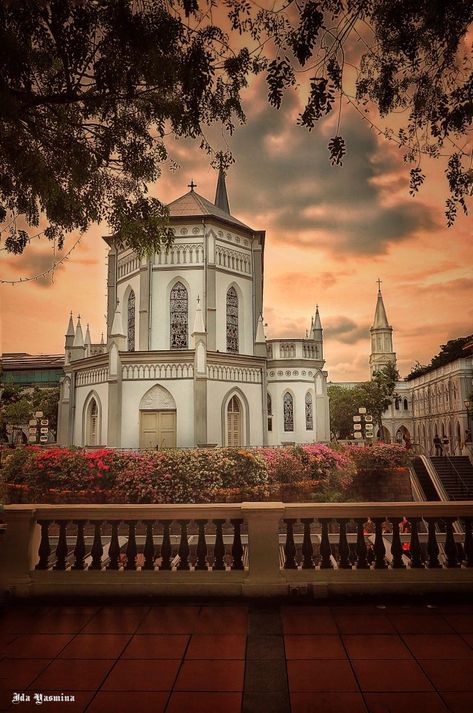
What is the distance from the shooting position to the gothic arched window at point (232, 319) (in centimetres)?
3102

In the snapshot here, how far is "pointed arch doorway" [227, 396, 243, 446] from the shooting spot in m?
26.9

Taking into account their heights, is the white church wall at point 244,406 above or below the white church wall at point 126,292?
below

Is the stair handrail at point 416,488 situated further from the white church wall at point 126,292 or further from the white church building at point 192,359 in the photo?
the white church wall at point 126,292

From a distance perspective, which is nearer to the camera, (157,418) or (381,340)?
(157,418)

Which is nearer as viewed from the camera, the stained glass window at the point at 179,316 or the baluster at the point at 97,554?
the baluster at the point at 97,554

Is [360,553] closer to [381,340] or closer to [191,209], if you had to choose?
[191,209]

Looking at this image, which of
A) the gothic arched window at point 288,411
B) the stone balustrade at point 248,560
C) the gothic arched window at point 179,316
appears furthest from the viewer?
the gothic arched window at point 288,411

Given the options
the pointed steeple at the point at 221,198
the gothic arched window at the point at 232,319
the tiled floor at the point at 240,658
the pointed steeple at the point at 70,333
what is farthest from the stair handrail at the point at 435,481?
the pointed steeple at the point at 221,198

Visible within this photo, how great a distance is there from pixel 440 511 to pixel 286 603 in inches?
81.4

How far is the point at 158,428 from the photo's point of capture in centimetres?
2523

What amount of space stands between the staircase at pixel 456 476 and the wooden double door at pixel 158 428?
1268 cm

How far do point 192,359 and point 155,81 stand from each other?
2037 centimetres


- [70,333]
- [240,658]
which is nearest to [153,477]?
[240,658]

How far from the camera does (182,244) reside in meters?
30.1
